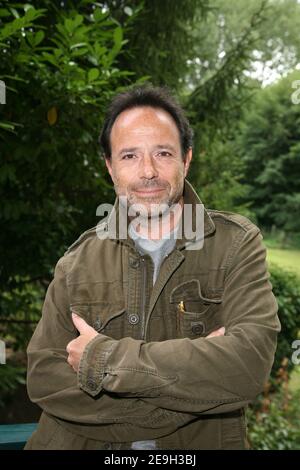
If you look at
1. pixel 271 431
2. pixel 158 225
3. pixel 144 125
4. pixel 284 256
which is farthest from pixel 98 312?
pixel 284 256

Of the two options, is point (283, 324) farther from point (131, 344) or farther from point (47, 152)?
point (131, 344)

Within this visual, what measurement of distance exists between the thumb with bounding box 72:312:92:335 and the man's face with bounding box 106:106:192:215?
1.64ft

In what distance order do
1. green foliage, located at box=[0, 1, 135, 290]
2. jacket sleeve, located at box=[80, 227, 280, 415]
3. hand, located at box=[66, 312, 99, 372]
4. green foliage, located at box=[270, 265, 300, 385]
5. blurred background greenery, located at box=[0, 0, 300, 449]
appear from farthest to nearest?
green foliage, located at box=[270, 265, 300, 385] → blurred background greenery, located at box=[0, 0, 300, 449] → green foliage, located at box=[0, 1, 135, 290] → hand, located at box=[66, 312, 99, 372] → jacket sleeve, located at box=[80, 227, 280, 415]

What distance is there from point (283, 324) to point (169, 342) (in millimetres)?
5062

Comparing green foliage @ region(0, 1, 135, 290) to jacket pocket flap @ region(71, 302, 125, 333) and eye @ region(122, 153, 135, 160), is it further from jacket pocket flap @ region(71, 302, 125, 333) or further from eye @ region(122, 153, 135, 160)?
jacket pocket flap @ region(71, 302, 125, 333)

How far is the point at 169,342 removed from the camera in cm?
174

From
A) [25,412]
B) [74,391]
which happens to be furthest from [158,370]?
[25,412]

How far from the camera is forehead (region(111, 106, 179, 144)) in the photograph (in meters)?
2.04

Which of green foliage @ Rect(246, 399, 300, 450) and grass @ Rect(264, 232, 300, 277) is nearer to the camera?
green foliage @ Rect(246, 399, 300, 450)

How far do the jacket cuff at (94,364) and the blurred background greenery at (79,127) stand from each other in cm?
139

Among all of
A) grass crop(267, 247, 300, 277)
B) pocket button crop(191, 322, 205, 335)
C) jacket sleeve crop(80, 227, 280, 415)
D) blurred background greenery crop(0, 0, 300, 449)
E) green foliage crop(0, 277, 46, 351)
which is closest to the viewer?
jacket sleeve crop(80, 227, 280, 415)

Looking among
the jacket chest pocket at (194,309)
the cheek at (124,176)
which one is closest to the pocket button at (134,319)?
the jacket chest pocket at (194,309)

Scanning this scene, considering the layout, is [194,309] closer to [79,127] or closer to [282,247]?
[79,127]

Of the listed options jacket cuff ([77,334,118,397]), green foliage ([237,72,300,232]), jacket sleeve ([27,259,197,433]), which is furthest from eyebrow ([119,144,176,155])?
green foliage ([237,72,300,232])
